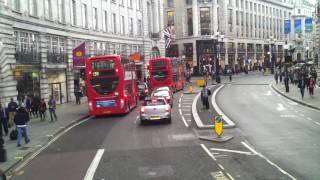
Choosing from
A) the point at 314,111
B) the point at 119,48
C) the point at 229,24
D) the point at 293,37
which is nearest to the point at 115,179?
the point at 314,111

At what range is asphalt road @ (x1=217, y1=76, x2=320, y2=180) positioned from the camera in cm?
1547

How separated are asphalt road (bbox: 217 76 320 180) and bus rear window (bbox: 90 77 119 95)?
7712 millimetres

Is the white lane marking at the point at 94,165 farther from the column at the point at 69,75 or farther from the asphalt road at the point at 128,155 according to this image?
the column at the point at 69,75

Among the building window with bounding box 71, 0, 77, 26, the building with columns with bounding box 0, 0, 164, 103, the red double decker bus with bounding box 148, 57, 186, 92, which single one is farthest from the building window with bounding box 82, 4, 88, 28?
the red double decker bus with bounding box 148, 57, 186, 92

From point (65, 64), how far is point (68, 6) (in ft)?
20.5

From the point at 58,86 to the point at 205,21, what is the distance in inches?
2340

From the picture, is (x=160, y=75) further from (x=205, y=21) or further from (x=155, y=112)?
(x=205, y=21)

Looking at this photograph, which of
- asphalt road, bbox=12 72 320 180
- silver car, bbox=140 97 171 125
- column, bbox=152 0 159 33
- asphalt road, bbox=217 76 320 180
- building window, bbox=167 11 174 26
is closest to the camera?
asphalt road, bbox=12 72 320 180

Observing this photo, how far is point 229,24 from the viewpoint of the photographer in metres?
106

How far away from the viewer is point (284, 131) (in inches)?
886

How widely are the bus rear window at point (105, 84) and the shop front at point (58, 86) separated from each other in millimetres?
13613

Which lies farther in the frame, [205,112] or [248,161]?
[205,112]

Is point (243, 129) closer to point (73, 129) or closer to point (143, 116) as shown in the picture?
point (143, 116)

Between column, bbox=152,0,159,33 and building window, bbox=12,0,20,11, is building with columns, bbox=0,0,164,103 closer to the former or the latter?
building window, bbox=12,0,20,11
